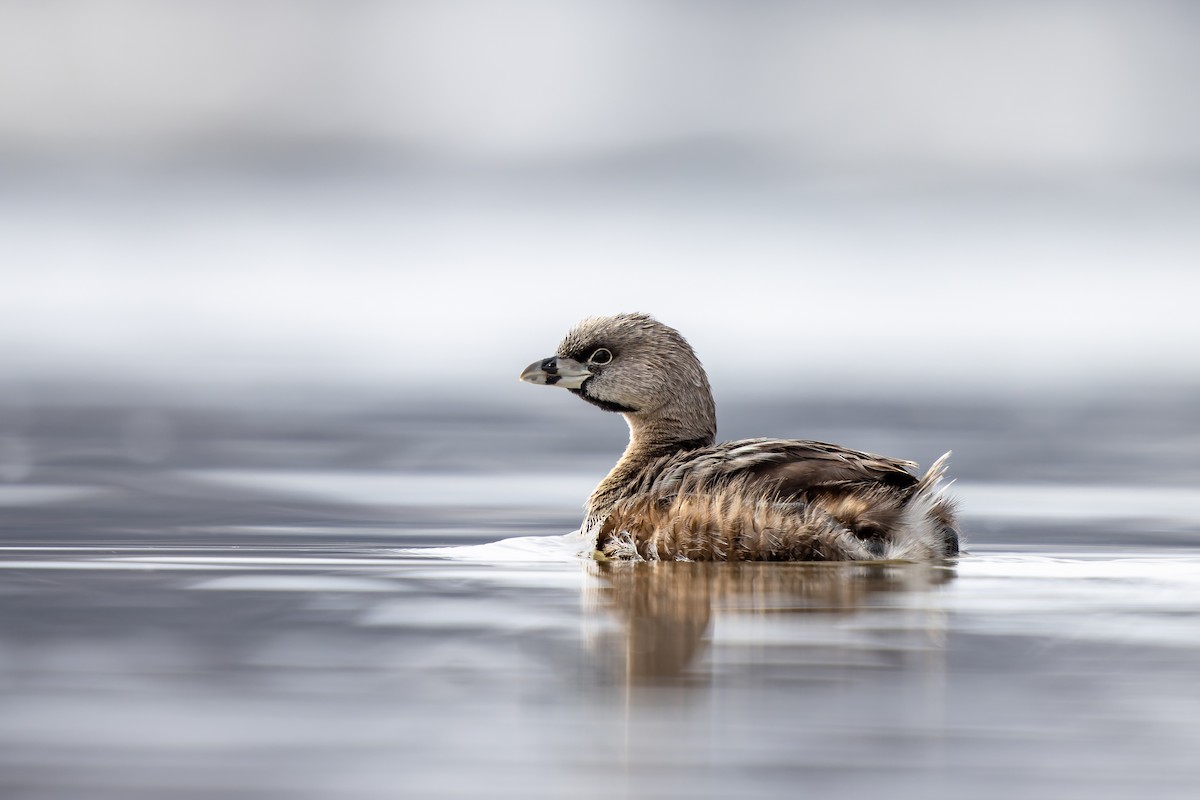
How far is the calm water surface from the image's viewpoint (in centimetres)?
430

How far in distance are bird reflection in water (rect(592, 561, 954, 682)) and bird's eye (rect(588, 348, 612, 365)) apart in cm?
176

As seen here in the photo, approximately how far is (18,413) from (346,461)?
563cm

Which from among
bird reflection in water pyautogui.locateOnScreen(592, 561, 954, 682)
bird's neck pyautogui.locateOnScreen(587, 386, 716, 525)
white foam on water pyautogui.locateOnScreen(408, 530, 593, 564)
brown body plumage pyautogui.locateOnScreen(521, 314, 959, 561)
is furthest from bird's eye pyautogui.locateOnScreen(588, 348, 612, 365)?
bird reflection in water pyautogui.locateOnScreen(592, 561, 954, 682)

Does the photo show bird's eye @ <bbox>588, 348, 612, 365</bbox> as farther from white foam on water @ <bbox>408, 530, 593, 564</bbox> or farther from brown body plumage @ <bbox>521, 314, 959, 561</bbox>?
white foam on water @ <bbox>408, 530, 593, 564</bbox>

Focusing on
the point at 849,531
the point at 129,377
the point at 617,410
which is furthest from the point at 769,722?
the point at 129,377

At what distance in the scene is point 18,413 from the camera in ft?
62.1

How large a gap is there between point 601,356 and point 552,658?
4698 mm

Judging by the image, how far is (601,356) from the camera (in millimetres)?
10250

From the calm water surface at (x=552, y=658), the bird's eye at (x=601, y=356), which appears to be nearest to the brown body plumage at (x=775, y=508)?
the calm water surface at (x=552, y=658)

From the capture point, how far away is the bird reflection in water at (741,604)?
18.9 ft

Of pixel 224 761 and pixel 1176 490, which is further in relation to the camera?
pixel 1176 490

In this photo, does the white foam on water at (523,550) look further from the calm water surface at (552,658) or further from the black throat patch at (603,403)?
the black throat patch at (603,403)

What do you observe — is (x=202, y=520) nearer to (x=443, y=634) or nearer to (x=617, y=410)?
(x=617, y=410)

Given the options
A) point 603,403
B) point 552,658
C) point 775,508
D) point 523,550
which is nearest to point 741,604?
point 552,658
